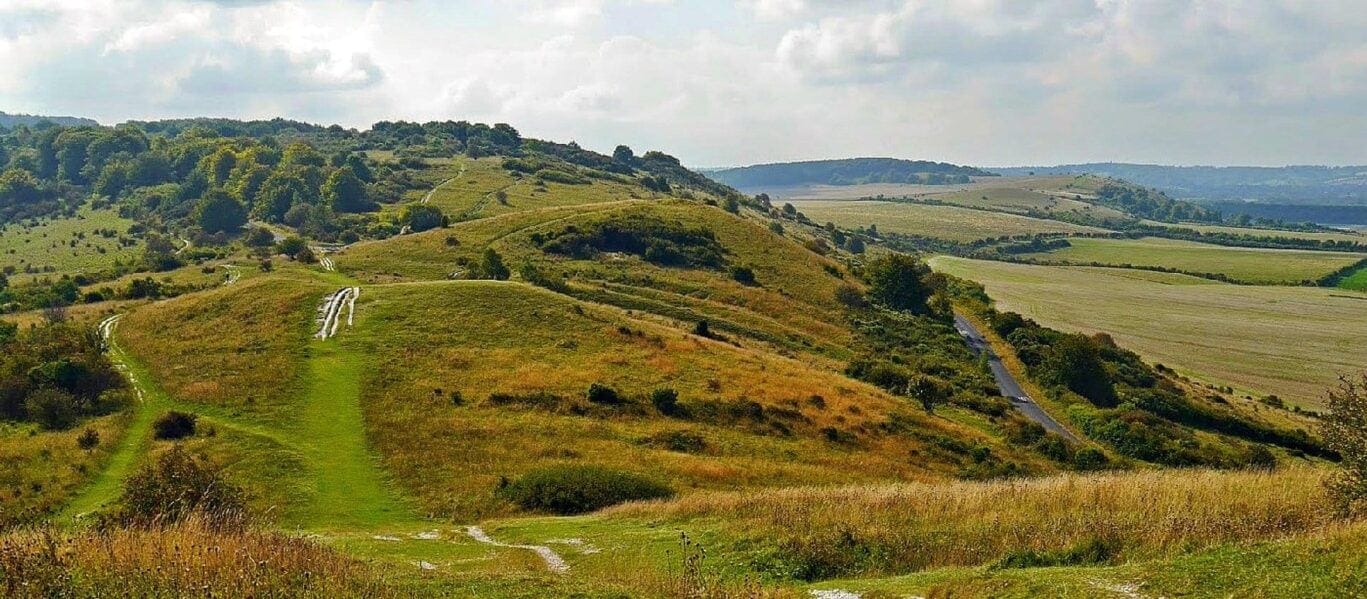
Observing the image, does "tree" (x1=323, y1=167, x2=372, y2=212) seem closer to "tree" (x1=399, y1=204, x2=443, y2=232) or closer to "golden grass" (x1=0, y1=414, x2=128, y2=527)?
"tree" (x1=399, y1=204, x2=443, y2=232)

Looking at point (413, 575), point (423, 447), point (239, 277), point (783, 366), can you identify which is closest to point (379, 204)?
point (239, 277)

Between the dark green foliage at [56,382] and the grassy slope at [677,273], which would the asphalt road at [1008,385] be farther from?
the dark green foliage at [56,382]

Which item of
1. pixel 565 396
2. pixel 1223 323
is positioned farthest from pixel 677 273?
pixel 1223 323

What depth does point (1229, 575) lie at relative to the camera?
1193 centimetres

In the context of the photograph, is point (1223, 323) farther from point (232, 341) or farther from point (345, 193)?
point (345, 193)

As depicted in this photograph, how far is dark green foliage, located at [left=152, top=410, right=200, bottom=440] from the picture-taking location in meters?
39.5

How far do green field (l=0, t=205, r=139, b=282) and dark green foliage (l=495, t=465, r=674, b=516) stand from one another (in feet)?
348

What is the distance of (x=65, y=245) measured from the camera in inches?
5389

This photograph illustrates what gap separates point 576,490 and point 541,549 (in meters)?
10.1

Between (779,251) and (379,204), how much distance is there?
93978mm

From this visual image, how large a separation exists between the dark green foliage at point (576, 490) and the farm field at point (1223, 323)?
102 m

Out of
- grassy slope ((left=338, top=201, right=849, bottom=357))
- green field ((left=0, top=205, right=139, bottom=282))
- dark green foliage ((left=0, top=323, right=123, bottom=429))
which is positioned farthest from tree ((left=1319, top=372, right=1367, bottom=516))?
green field ((left=0, top=205, right=139, bottom=282))

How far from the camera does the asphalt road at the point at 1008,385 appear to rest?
71713 mm

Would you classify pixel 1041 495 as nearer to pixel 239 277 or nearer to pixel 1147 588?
pixel 1147 588
